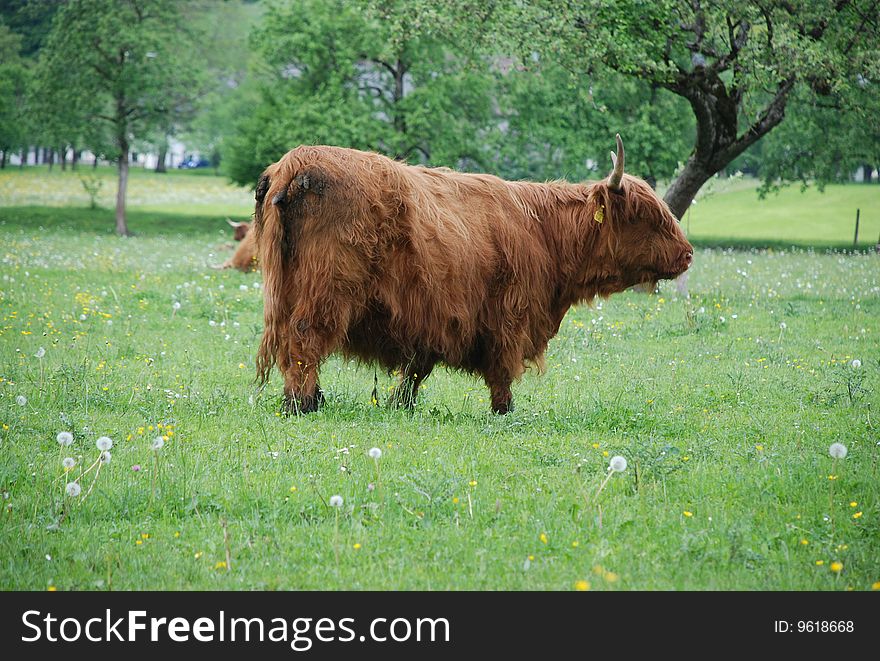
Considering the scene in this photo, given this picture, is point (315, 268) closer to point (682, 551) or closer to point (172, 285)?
point (682, 551)

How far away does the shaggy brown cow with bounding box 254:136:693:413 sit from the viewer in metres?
7.00

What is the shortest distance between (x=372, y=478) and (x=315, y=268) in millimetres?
1931

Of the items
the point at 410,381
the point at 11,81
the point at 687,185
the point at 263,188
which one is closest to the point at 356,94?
the point at 11,81

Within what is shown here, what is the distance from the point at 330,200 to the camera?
274 inches

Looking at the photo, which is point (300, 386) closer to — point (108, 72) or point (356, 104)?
point (356, 104)

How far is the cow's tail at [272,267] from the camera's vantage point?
7.04 m

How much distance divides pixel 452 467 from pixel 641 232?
11.3 ft

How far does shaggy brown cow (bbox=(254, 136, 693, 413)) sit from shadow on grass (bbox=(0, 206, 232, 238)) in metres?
29.5

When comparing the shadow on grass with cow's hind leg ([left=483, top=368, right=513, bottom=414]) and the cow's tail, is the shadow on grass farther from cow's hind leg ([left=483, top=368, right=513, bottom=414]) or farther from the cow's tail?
cow's hind leg ([left=483, top=368, right=513, bottom=414])

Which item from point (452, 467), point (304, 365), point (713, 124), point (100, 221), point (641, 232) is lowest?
point (100, 221)

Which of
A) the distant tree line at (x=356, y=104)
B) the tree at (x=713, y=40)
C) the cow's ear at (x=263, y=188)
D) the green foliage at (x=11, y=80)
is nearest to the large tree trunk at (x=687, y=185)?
the tree at (x=713, y=40)

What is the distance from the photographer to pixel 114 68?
33781 mm

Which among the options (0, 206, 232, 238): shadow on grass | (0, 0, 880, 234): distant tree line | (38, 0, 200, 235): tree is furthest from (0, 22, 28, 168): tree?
(38, 0, 200, 235): tree

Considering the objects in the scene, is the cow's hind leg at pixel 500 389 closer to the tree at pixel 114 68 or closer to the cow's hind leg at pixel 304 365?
the cow's hind leg at pixel 304 365
